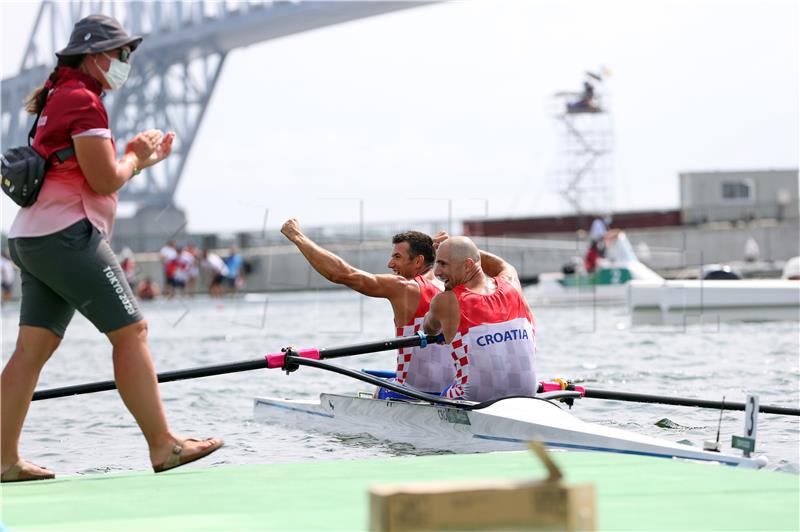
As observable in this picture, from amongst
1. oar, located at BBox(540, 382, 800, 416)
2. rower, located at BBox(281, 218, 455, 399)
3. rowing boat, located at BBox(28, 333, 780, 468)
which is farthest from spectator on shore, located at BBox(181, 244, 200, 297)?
oar, located at BBox(540, 382, 800, 416)

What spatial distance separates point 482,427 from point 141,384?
2.43 meters

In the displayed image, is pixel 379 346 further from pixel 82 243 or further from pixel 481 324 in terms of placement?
pixel 82 243

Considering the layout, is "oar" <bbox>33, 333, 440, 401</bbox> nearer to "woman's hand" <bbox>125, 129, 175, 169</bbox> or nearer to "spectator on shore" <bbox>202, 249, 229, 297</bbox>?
"woman's hand" <bbox>125, 129, 175, 169</bbox>

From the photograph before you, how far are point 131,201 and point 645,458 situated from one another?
64023mm

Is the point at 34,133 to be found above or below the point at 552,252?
above

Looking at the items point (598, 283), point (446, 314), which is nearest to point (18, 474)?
point (446, 314)

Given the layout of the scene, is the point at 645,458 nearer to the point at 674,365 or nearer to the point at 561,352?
the point at 674,365

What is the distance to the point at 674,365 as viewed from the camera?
14.1 metres

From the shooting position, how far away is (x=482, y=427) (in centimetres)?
685

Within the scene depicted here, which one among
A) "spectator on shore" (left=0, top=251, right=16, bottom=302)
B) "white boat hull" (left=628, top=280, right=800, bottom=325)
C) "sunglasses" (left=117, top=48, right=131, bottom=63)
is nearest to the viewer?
"sunglasses" (left=117, top=48, right=131, bottom=63)

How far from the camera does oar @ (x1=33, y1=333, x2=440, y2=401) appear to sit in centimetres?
692

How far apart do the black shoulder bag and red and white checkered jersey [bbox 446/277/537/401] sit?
8.64ft

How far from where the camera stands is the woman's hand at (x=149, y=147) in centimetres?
511

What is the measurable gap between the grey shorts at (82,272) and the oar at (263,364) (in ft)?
6.19
